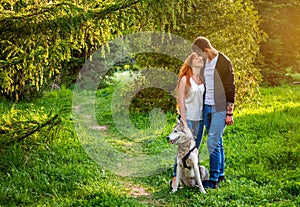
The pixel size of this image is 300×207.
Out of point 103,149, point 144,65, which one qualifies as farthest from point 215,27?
point 103,149

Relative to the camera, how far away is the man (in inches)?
246

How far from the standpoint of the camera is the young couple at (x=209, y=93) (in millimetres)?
6262

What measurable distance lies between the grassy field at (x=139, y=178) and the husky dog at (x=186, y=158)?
187mm

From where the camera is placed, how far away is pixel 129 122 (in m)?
11.4

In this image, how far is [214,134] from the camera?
20.8 feet

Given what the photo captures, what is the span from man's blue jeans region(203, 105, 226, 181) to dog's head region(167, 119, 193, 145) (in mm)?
436

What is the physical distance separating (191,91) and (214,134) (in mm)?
693

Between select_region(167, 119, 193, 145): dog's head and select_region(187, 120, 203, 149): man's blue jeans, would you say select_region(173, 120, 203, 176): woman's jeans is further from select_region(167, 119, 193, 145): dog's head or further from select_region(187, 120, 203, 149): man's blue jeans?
select_region(167, 119, 193, 145): dog's head

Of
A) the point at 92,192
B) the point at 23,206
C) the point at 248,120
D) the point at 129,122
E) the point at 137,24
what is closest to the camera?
the point at 137,24

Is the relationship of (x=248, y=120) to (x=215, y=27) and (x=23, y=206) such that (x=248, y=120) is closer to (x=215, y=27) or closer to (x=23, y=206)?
(x=215, y=27)

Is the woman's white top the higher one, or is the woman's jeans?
the woman's white top

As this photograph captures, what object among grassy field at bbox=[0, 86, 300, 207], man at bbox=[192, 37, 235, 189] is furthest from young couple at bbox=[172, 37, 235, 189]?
grassy field at bbox=[0, 86, 300, 207]

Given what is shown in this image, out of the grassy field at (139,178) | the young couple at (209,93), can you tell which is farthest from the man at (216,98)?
the grassy field at (139,178)

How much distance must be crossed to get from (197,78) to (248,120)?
4007 mm
